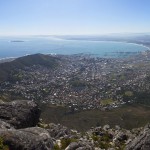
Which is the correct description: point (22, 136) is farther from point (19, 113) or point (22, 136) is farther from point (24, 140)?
point (19, 113)

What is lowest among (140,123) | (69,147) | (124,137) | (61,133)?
(140,123)

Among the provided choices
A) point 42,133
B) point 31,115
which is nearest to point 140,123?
point 31,115

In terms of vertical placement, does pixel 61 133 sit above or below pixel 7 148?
below

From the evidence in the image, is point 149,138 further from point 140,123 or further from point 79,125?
point 140,123

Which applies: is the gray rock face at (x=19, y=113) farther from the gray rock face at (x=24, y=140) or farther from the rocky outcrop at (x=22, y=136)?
the gray rock face at (x=24, y=140)

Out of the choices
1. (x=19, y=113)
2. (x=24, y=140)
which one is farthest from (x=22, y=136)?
(x=19, y=113)

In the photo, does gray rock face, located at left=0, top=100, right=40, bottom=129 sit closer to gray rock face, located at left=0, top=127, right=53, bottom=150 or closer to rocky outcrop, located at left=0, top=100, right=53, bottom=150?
rocky outcrop, located at left=0, top=100, right=53, bottom=150

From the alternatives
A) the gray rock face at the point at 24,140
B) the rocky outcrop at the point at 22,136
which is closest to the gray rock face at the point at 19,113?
the rocky outcrop at the point at 22,136

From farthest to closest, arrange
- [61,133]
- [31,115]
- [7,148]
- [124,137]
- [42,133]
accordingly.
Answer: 1. [124,137]
2. [61,133]
3. [31,115]
4. [42,133]
5. [7,148]
